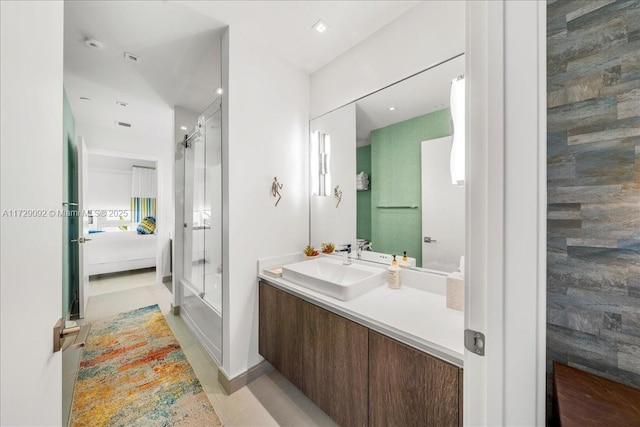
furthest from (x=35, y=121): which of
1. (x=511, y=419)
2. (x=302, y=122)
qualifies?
(x=302, y=122)

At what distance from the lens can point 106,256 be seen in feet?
14.3

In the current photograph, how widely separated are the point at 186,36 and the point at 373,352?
8.11 feet

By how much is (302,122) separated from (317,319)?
1699 mm

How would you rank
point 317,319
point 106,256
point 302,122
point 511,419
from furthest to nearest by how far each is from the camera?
1. point 106,256
2. point 302,122
3. point 317,319
4. point 511,419

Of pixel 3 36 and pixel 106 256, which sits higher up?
pixel 3 36

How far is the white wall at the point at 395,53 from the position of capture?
1.37 m

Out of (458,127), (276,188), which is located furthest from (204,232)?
(458,127)

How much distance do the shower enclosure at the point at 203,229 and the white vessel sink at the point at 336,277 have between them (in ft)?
2.67

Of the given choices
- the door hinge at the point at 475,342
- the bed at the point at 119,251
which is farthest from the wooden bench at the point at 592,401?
the bed at the point at 119,251

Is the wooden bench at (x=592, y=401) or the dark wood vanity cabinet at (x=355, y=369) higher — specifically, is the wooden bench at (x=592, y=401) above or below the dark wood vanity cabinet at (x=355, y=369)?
above

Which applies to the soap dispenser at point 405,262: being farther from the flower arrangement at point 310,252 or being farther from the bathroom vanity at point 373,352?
the flower arrangement at point 310,252

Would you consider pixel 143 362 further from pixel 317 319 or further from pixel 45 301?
pixel 45 301

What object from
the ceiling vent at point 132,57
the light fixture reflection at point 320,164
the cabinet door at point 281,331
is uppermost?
the ceiling vent at point 132,57

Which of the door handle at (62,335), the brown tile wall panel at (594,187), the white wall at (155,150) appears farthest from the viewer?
the white wall at (155,150)
